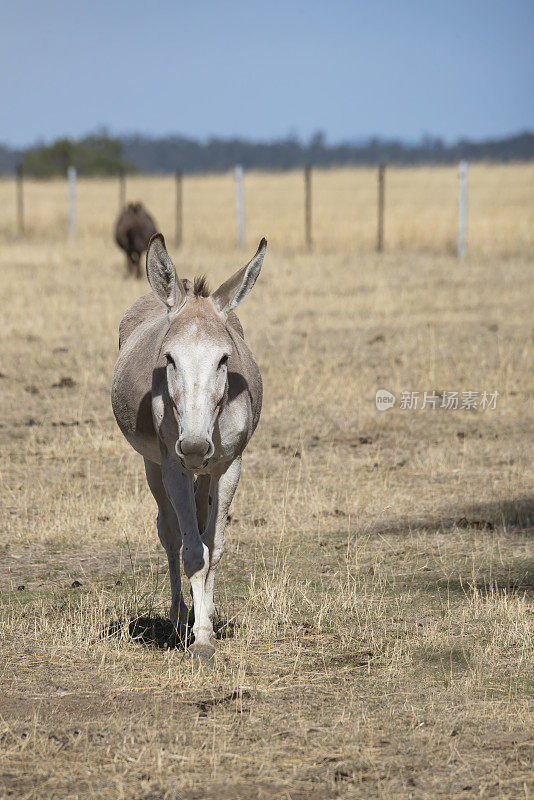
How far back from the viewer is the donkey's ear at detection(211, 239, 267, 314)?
5.17 metres

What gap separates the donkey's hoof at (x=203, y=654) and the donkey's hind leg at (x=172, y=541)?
369 millimetres

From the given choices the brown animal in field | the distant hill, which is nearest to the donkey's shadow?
the brown animal in field

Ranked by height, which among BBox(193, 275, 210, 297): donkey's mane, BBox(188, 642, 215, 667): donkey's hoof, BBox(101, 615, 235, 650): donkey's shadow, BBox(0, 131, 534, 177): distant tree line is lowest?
BBox(101, 615, 235, 650): donkey's shadow

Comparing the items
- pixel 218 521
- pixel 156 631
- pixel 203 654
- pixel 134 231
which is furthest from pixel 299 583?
pixel 134 231

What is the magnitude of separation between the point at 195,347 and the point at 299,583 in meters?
2.30

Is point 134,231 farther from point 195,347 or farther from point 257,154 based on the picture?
point 257,154

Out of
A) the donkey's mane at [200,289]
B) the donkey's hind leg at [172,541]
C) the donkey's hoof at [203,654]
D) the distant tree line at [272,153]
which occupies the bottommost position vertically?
the donkey's hoof at [203,654]

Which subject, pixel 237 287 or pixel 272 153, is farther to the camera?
pixel 272 153

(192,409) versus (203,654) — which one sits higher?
(192,409)

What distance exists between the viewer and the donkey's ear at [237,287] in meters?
5.17

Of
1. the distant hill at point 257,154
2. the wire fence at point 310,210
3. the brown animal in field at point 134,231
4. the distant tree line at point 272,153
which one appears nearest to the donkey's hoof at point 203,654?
the brown animal in field at point 134,231

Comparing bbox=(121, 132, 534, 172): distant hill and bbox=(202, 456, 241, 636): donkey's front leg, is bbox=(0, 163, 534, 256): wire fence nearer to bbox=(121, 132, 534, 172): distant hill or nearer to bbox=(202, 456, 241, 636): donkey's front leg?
bbox=(202, 456, 241, 636): donkey's front leg

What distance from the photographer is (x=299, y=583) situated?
6.65 m

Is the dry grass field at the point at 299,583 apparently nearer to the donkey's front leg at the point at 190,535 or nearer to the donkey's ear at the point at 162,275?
the donkey's front leg at the point at 190,535
